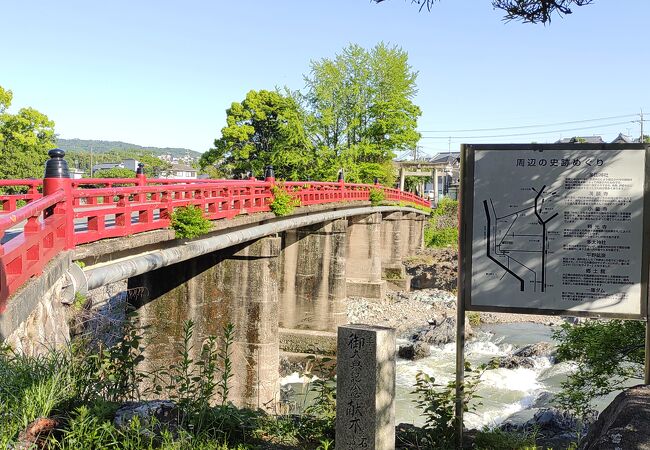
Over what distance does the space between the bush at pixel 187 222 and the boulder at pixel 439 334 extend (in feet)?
48.4

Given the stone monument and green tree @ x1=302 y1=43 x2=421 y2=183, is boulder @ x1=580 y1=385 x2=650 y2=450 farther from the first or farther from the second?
green tree @ x1=302 y1=43 x2=421 y2=183

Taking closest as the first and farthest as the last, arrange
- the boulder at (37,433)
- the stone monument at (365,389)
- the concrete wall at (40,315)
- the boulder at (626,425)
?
the boulder at (626,425)
the boulder at (37,433)
the stone monument at (365,389)
the concrete wall at (40,315)

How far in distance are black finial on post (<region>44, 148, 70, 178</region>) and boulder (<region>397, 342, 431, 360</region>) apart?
1672cm

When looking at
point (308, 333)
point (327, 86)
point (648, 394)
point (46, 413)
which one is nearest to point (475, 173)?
point (648, 394)

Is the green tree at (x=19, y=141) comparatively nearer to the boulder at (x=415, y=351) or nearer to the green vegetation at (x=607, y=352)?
the boulder at (x=415, y=351)

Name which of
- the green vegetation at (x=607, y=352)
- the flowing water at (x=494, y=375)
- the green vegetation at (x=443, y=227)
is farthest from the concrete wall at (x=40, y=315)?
the green vegetation at (x=443, y=227)

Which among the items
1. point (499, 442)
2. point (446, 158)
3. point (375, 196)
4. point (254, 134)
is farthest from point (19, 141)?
point (446, 158)

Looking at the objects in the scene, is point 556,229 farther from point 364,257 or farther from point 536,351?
point 364,257

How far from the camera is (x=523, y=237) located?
17.4ft

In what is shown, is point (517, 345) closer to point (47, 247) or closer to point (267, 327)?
point (267, 327)

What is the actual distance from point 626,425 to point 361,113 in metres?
36.1

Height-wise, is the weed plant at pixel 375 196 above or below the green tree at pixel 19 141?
below

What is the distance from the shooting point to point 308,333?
2081 cm

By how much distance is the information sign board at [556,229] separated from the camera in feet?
16.6
